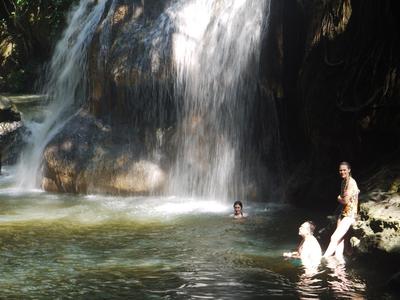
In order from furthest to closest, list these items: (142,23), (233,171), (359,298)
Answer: (142,23)
(233,171)
(359,298)

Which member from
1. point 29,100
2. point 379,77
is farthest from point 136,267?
point 29,100

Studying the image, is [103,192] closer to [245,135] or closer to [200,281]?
[245,135]

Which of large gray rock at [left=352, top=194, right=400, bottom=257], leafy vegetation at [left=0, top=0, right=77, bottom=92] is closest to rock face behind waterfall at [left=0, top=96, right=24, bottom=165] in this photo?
leafy vegetation at [left=0, top=0, right=77, bottom=92]

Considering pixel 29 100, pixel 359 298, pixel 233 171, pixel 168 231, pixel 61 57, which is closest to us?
pixel 359 298

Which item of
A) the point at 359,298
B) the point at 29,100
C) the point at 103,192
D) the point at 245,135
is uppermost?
the point at 29,100

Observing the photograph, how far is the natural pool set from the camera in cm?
664

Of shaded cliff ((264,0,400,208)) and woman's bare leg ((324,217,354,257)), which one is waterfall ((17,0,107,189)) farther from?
woman's bare leg ((324,217,354,257))

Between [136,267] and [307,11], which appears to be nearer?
[136,267]

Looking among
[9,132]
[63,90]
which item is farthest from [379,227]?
[9,132]

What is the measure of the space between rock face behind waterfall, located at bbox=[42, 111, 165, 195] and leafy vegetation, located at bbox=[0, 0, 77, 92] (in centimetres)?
1055

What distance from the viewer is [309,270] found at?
291 inches

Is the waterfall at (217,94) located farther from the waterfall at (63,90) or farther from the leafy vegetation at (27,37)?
the leafy vegetation at (27,37)

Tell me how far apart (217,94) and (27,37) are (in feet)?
47.7

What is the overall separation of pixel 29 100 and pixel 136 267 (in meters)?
15.0
